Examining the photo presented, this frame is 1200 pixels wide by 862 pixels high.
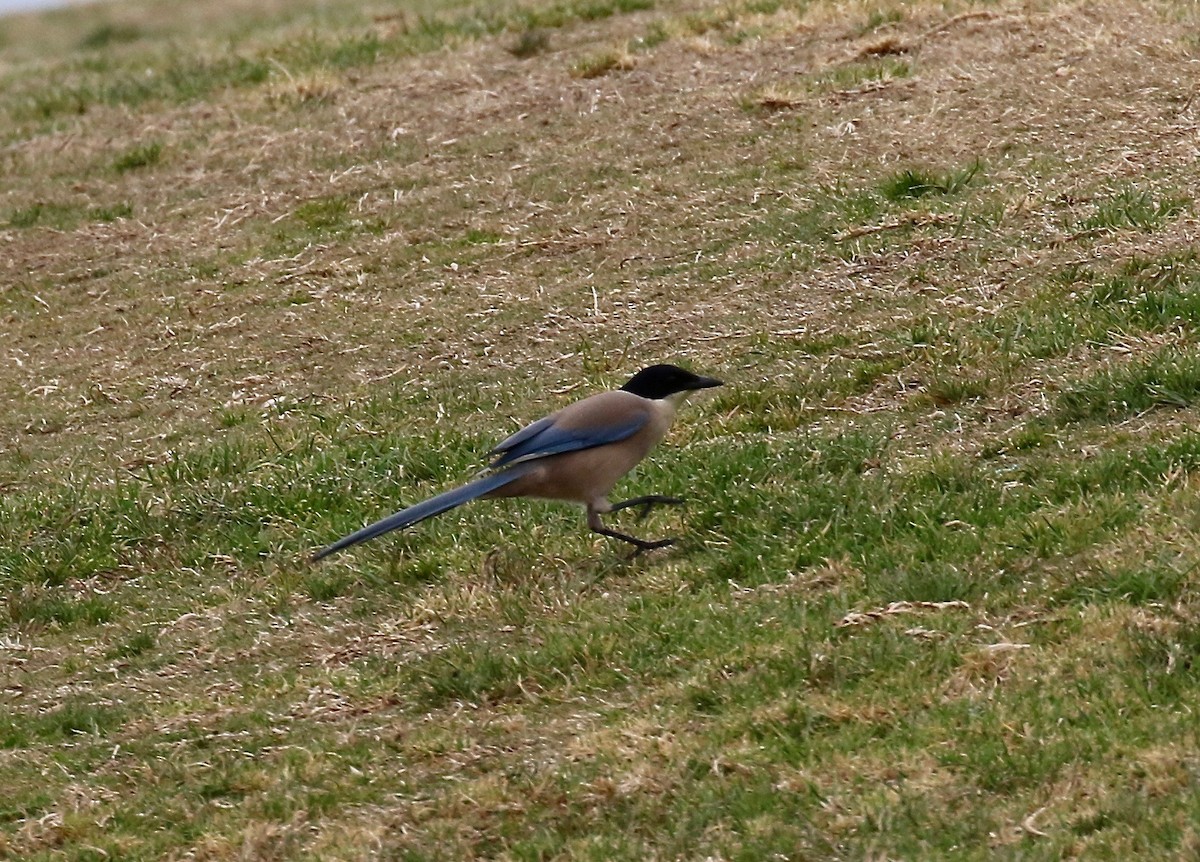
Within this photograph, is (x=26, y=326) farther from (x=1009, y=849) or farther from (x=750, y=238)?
(x=1009, y=849)

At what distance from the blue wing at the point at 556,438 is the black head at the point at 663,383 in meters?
0.34

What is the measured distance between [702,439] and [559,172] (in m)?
5.03

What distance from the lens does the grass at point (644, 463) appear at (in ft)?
19.8

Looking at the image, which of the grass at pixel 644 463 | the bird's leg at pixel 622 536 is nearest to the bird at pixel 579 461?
the bird's leg at pixel 622 536

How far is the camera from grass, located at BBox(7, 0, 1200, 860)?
6043mm

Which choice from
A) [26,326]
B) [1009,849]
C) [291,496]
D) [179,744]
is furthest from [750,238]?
[1009,849]

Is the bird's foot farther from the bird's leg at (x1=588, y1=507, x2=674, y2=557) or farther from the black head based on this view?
the black head

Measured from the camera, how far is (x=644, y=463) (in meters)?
8.95

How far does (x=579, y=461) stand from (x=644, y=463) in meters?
1.13

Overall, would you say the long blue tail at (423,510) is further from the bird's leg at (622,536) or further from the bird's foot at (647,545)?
the bird's foot at (647,545)

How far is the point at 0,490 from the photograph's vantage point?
10.3m

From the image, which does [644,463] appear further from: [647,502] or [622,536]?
[622,536]

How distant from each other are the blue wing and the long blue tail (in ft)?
0.41

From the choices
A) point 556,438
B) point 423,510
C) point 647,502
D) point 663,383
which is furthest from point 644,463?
point 423,510
